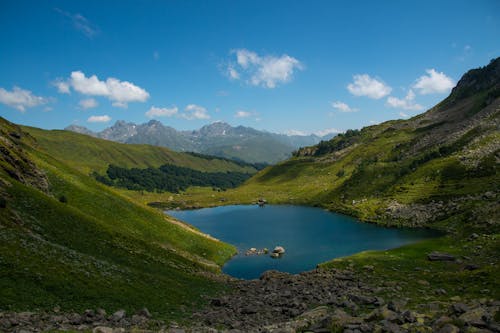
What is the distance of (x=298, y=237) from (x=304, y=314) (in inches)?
3372

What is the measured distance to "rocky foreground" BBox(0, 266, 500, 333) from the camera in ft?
84.3

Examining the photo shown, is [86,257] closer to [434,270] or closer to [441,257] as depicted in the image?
[434,270]

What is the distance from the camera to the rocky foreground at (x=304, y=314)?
1011 inches

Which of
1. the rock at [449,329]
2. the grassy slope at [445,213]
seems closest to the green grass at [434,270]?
the grassy slope at [445,213]

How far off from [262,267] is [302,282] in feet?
87.1

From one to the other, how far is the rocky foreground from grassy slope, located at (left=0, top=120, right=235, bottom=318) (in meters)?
3.51

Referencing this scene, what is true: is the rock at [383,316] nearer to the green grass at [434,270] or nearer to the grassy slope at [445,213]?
the green grass at [434,270]

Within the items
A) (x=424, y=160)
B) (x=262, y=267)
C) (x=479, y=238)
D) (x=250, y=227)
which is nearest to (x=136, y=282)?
(x=262, y=267)

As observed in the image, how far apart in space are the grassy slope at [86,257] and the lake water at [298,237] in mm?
17392

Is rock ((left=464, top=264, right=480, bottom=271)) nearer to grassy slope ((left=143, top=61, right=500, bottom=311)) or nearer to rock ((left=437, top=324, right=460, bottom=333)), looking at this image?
grassy slope ((left=143, top=61, right=500, bottom=311))

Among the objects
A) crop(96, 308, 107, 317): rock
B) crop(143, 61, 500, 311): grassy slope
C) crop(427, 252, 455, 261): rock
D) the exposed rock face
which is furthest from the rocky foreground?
the exposed rock face

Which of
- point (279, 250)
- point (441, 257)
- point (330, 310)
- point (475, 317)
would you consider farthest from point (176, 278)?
point (441, 257)

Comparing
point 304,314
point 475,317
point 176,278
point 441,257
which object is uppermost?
point 475,317

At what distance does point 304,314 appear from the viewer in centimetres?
4050
